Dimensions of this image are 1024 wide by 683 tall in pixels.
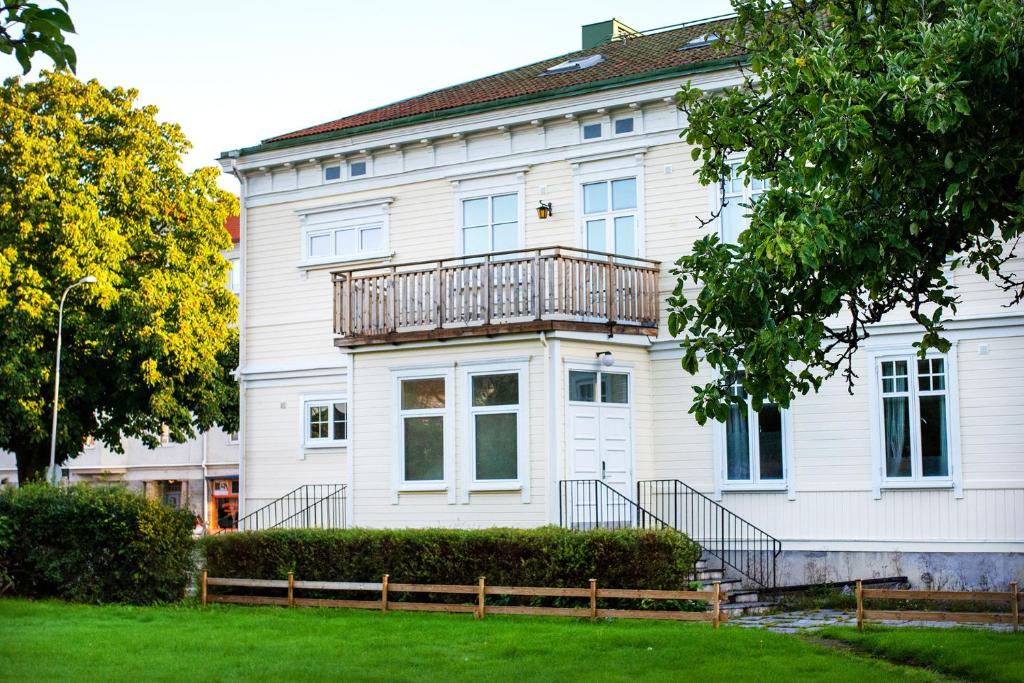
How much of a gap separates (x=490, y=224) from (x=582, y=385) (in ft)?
13.8

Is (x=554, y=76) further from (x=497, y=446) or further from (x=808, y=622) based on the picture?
(x=808, y=622)

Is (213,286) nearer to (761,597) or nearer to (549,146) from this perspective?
(549,146)

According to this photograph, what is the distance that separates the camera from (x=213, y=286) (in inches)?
1551

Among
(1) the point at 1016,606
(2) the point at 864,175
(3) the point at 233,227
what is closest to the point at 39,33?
(2) the point at 864,175

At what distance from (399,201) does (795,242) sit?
51.3ft

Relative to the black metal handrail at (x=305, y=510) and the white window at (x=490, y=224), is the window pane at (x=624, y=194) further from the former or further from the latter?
the black metal handrail at (x=305, y=510)

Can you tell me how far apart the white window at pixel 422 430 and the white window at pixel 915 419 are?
7.04 m

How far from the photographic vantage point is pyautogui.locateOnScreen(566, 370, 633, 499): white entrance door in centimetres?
2220

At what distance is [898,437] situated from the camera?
827 inches

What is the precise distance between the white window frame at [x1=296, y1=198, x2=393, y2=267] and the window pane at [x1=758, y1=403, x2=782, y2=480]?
8.05 meters

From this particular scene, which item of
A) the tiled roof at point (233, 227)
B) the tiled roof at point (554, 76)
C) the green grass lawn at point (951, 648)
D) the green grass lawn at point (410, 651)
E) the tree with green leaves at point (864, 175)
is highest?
the tiled roof at point (233, 227)

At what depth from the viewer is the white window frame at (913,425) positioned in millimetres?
20422

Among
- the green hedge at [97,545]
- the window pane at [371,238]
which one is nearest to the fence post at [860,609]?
the green hedge at [97,545]

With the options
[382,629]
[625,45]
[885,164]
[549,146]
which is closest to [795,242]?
[885,164]
